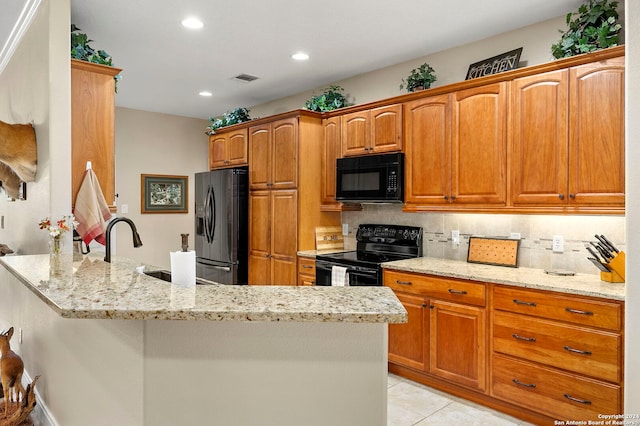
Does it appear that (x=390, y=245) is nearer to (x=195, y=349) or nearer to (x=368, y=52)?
(x=368, y=52)

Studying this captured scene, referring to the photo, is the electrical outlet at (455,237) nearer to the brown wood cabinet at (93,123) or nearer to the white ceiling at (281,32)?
the white ceiling at (281,32)

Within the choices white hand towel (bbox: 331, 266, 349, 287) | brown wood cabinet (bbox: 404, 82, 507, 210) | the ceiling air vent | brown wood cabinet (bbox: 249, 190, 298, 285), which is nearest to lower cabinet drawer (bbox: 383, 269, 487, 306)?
white hand towel (bbox: 331, 266, 349, 287)

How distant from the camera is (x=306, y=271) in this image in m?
4.12

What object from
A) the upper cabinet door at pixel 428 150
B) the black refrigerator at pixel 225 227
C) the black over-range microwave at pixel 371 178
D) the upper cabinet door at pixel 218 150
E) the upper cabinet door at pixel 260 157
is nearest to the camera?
the upper cabinet door at pixel 428 150

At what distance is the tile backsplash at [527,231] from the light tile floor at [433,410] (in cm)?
111

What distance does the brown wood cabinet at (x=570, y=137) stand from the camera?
2537mm

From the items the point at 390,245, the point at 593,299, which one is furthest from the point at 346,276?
the point at 593,299

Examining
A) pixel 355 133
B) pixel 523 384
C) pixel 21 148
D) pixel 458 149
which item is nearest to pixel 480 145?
pixel 458 149

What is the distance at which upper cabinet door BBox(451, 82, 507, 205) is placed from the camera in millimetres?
3061

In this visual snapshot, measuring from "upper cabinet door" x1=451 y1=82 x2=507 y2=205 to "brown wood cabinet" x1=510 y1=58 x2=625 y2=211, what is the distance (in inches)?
3.6

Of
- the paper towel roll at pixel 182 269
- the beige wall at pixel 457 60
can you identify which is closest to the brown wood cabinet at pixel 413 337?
the beige wall at pixel 457 60

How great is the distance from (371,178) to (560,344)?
1985 millimetres

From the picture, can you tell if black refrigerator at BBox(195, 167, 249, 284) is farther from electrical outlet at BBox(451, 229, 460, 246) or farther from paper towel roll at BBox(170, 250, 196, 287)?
paper towel roll at BBox(170, 250, 196, 287)

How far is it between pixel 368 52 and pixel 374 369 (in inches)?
120
